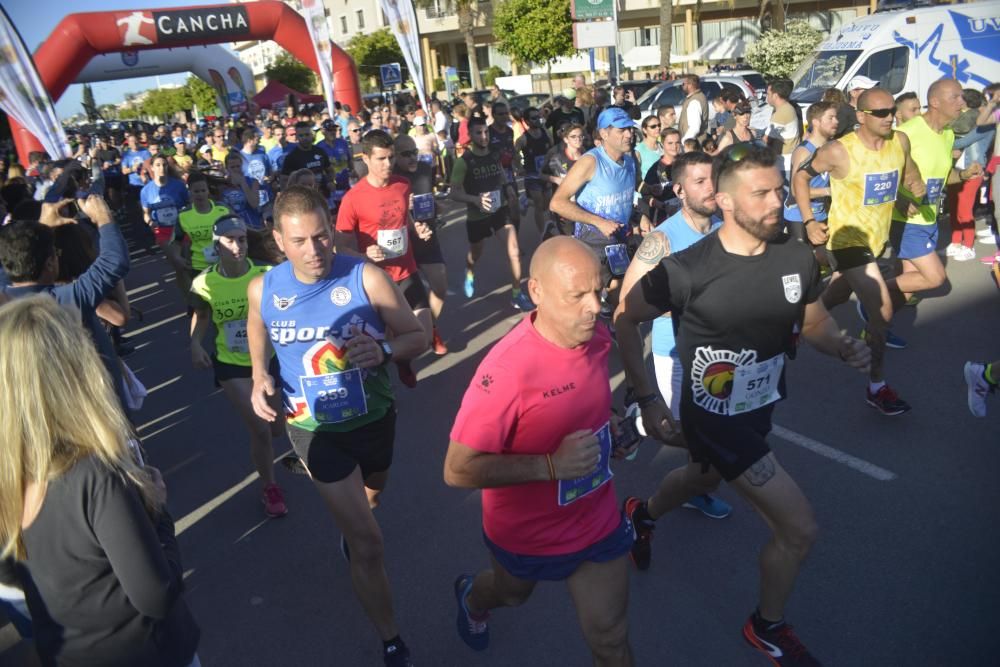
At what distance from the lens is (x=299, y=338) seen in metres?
3.17

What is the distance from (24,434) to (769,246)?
8.60 ft

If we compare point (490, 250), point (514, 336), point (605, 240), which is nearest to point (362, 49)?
point (490, 250)

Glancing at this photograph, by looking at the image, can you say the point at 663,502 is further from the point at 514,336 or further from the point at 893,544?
the point at 514,336

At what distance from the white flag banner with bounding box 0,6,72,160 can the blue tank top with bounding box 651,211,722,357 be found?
1259 centimetres

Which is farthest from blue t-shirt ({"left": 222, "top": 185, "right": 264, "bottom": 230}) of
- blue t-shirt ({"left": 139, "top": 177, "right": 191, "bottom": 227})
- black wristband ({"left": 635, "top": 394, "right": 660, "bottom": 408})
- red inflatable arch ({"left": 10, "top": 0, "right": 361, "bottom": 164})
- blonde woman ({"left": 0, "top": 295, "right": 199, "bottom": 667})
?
red inflatable arch ({"left": 10, "top": 0, "right": 361, "bottom": 164})

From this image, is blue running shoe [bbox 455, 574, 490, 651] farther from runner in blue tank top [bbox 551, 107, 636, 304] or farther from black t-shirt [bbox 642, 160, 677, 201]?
black t-shirt [bbox 642, 160, 677, 201]

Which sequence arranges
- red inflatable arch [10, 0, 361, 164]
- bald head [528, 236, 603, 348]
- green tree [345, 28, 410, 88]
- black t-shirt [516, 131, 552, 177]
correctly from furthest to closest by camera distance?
green tree [345, 28, 410, 88] → red inflatable arch [10, 0, 361, 164] → black t-shirt [516, 131, 552, 177] → bald head [528, 236, 603, 348]

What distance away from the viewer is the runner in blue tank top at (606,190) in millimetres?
5762

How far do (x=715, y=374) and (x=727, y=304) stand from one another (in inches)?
11.5

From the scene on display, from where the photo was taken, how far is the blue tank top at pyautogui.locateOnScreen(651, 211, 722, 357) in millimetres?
3738

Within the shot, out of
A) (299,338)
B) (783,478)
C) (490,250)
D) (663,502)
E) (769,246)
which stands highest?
(769,246)

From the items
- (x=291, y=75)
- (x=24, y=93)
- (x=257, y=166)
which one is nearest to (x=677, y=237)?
(x=257, y=166)

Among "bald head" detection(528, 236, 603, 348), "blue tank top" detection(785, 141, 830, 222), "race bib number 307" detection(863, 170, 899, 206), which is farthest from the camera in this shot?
"blue tank top" detection(785, 141, 830, 222)

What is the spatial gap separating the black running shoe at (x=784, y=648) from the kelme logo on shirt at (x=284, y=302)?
238cm
